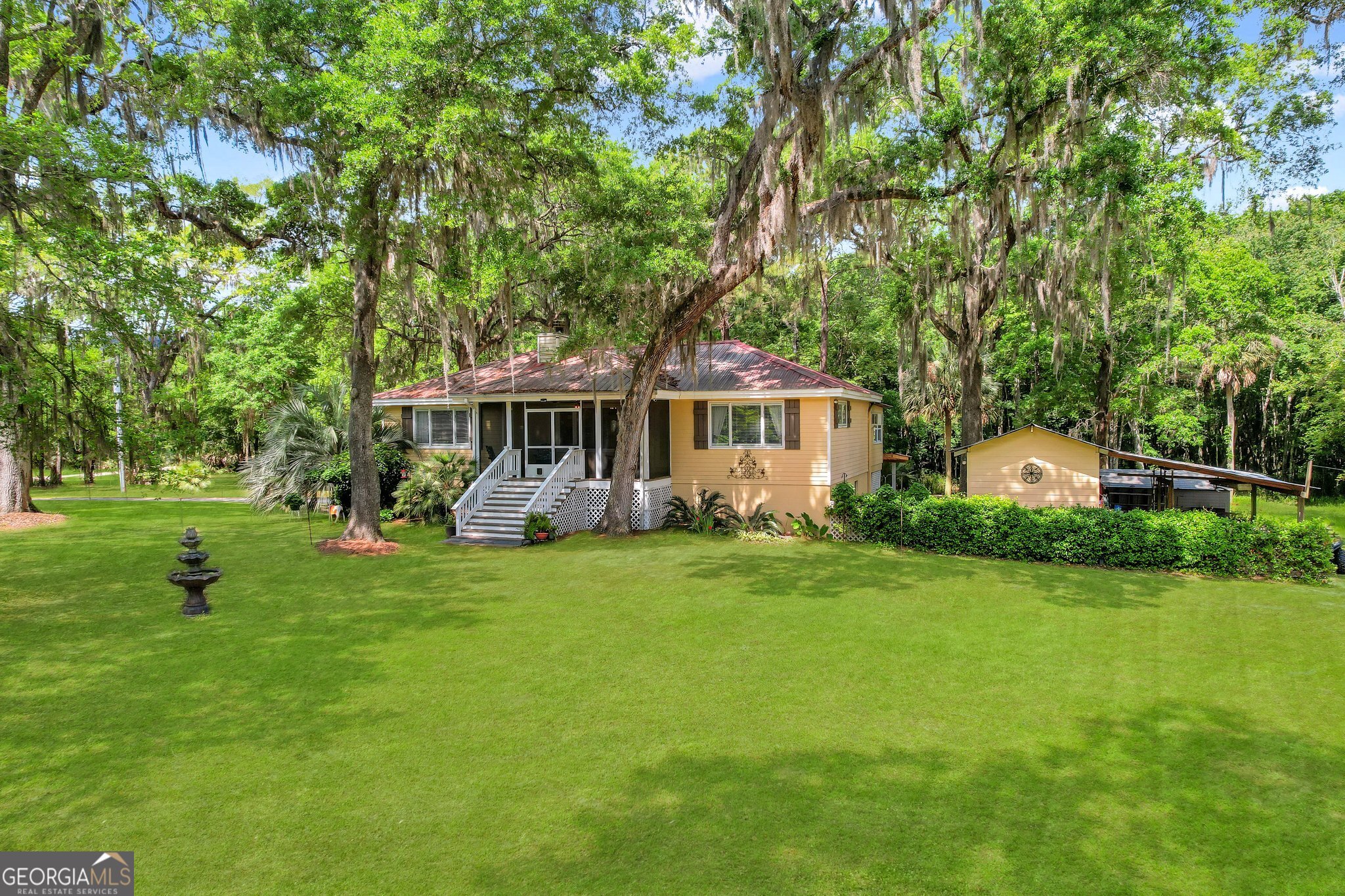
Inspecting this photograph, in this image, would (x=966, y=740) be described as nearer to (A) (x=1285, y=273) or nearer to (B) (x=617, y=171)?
(B) (x=617, y=171)

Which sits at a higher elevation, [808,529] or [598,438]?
[598,438]

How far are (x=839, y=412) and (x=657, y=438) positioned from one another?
A: 4691 millimetres

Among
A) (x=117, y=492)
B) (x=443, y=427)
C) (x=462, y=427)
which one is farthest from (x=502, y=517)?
(x=117, y=492)

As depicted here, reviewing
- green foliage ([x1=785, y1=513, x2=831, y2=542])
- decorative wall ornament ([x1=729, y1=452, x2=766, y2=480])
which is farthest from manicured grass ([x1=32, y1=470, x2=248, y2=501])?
green foliage ([x1=785, y1=513, x2=831, y2=542])

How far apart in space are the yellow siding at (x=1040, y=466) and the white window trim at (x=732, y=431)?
4.14 m

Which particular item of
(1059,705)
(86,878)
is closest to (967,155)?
(1059,705)

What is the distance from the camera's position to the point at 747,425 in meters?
17.2

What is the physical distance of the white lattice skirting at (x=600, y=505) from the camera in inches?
661

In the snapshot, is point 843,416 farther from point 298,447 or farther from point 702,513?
point 298,447

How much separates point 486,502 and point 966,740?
1302 centimetres

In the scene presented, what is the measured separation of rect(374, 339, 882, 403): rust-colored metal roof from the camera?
54.6 feet

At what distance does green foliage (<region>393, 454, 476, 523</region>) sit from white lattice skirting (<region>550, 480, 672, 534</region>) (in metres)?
2.94

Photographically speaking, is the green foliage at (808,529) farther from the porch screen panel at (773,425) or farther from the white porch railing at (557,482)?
the white porch railing at (557,482)

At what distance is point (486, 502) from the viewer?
16.7 m
